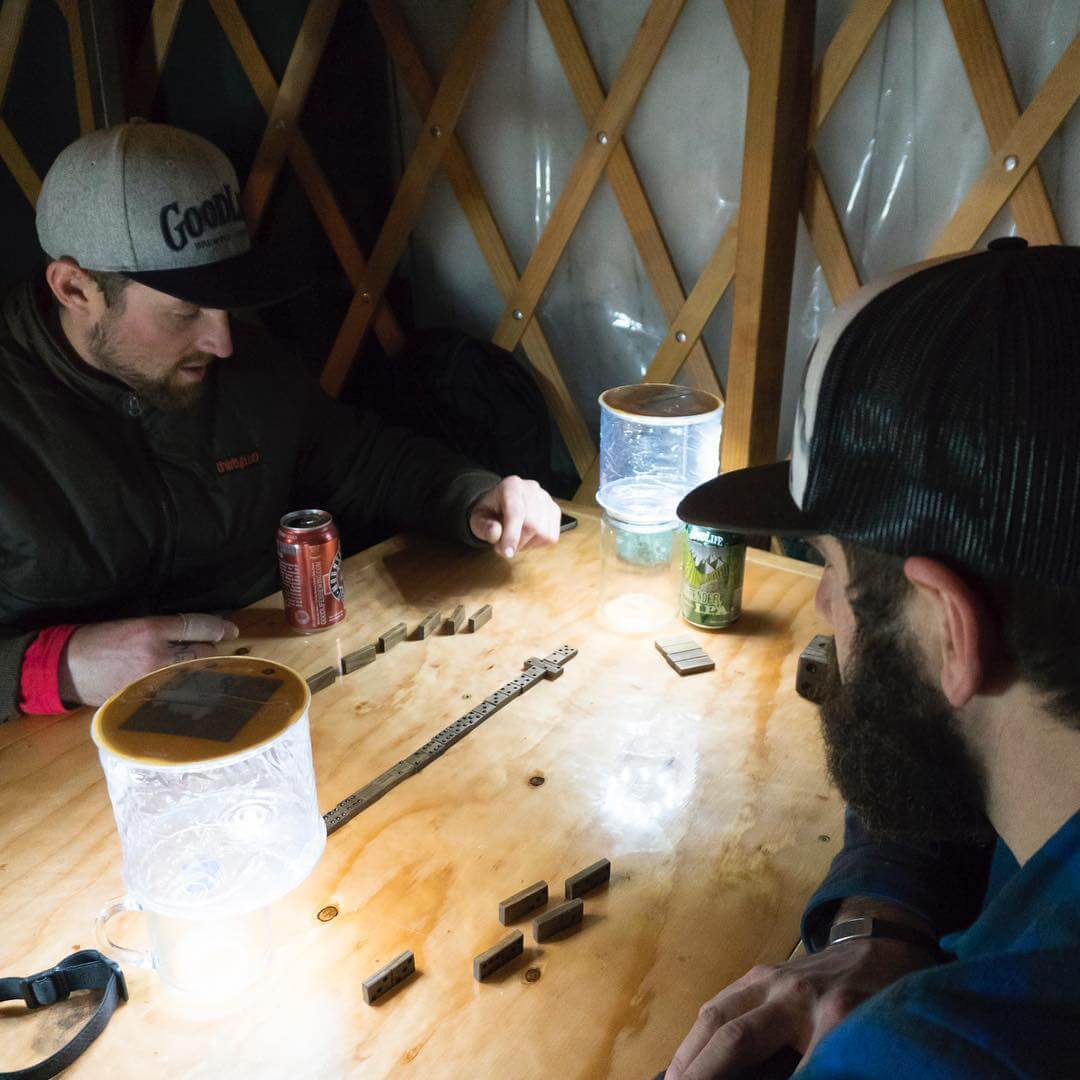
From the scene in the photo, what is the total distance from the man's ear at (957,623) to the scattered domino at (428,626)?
28.1 inches

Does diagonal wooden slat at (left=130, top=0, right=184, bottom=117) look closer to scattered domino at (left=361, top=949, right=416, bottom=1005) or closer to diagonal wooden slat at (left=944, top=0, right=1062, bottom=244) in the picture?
diagonal wooden slat at (left=944, top=0, right=1062, bottom=244)

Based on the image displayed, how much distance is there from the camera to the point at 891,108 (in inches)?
64.3

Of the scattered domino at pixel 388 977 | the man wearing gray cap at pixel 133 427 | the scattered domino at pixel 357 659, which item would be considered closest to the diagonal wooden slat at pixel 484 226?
the man wearing gray cap at pixel 133 427

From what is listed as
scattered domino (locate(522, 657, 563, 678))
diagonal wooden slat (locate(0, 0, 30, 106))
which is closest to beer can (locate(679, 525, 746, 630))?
scattered domino (locate(522, 657, 563, 678))

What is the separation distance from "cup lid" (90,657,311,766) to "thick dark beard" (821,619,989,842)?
37 cm

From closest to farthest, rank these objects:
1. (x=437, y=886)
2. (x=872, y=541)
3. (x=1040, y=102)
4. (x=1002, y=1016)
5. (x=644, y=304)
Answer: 1. (x=1002, y=1016)
2. (x=872, y=541)
3. (x=437, y=886)
4. (x=1040, y=102)
5. (x=644, y=304)

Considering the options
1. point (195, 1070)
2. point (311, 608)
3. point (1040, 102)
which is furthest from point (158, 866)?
point (1040, 102)

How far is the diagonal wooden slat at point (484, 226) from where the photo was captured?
6.58 feet

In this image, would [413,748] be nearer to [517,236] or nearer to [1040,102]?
[1040,102]

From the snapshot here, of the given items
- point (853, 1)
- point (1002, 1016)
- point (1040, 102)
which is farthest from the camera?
point (853, 1)

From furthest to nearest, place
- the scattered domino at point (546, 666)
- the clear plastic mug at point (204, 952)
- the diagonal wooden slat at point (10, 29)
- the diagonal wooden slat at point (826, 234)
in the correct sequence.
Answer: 1. the diagonal wooden slat at point (10, 29)
2. the diagonal wooden slat at point (826, 234)
3. the scattered domino at point (546, 666)
4. the clear plastic mug at point (204, 952)

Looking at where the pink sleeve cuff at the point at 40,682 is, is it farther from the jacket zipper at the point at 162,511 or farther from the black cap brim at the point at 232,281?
the black cap brim at the point at 232,281

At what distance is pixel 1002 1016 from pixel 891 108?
5.01ft

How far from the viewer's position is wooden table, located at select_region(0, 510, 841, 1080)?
688mm
